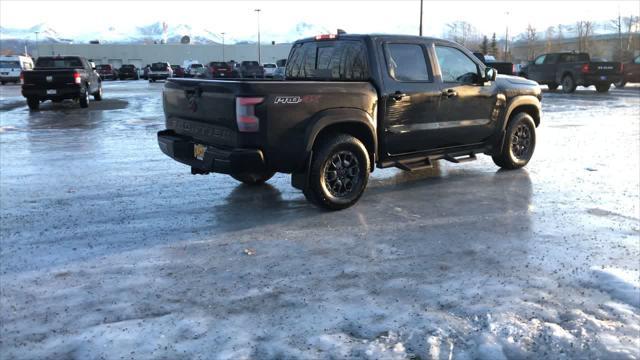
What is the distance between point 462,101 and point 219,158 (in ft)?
11.2

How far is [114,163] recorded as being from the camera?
8.88 metres

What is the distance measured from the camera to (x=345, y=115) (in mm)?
6008

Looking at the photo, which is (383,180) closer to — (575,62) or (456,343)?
(456,343)

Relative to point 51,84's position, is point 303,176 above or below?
below

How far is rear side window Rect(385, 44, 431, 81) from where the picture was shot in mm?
6602

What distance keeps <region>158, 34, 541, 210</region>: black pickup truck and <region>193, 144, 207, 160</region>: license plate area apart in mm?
11

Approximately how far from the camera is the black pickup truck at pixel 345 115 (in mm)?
5555

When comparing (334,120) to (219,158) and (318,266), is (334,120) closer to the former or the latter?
(219,158)

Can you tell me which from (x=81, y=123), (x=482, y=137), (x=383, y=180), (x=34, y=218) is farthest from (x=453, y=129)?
(x=81, y=123)

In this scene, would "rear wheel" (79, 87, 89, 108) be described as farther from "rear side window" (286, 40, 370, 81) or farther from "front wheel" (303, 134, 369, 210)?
"front wheel" (303, 134, 369, 210)

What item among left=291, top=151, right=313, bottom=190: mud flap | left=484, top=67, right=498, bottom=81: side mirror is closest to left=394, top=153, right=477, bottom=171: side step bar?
left=484, top=67, right=498, bottom=81: side mirror

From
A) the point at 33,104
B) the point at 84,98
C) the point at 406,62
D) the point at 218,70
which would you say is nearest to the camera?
the point at 406,62

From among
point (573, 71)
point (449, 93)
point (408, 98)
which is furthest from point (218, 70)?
point (408, 98)

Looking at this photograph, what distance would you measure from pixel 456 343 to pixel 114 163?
6.94 metres
